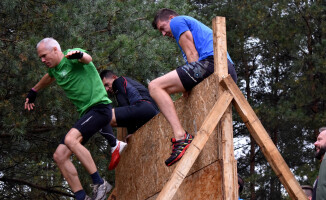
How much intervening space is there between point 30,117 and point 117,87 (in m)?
2.96

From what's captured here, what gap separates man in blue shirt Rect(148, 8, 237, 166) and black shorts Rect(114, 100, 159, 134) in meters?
1.42

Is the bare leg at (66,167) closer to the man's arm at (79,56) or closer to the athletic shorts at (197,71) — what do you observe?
the man's arm at (79,56)

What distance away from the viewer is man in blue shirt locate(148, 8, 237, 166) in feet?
16.1

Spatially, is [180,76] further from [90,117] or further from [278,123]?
[278,123]

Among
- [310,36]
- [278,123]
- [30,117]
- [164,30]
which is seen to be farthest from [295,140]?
[164,30]

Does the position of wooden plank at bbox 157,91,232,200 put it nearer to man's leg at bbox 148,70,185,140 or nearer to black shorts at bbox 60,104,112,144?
man's leg at bbox 148,70,185,140

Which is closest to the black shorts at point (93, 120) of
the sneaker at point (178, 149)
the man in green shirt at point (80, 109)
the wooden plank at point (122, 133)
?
the man in green shirt at point (80, 109)

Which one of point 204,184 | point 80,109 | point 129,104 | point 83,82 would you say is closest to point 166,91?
point 204,184

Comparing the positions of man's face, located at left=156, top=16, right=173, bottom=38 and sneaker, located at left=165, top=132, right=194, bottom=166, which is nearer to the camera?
sneaker, located at left=165, top=132, right=194, bottom=166

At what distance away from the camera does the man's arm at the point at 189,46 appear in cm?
497

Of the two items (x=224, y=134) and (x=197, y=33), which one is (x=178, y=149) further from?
(x=197, y=33)

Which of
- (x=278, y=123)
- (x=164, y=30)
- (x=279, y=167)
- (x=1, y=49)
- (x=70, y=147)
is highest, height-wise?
(x=278, y=123)

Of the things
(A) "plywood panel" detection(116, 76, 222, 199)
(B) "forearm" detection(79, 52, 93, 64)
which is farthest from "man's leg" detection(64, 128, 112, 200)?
(B) "forearm" detection(79, 52, 93, 64)

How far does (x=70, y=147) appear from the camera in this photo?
18.2ft
